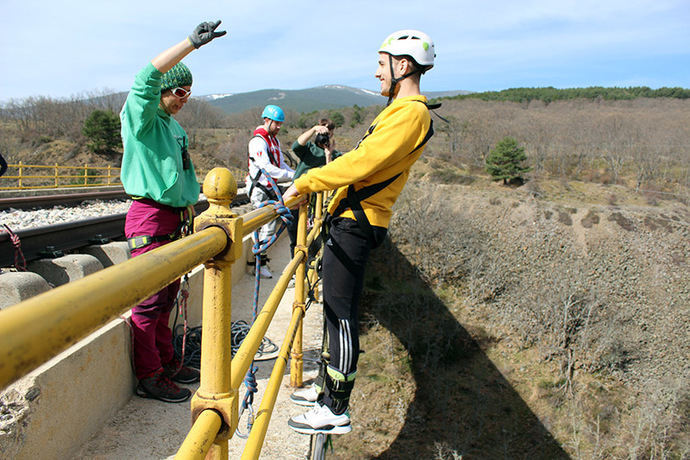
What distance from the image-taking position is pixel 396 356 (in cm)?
656

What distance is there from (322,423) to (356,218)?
3.99 ft

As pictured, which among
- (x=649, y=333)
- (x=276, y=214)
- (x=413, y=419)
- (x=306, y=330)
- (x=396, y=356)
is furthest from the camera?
(x=649, y=333)

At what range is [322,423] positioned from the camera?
2.52m

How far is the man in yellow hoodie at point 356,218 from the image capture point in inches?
95.1

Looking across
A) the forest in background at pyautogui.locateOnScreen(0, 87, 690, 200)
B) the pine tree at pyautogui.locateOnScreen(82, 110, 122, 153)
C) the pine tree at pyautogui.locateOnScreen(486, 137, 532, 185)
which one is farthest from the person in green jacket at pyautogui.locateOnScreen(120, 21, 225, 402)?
the pine tree at pyautogui.locateOnScreen(82, 110, 122, 153)

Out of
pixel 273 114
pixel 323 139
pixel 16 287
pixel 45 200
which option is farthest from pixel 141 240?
pixel 45 200

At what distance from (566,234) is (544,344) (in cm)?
634

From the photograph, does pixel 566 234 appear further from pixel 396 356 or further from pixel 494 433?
pixel 396 356

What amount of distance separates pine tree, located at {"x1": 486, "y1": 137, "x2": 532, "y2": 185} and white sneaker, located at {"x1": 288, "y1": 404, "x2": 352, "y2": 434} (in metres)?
25.5

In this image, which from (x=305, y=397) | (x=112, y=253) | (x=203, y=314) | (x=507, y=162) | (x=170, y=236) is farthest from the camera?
(x=507, y=162)

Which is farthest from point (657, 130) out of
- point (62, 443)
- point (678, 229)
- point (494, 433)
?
point (62, 443)

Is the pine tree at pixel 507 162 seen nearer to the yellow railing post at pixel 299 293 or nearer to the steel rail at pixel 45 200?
the steel rail at pixel 45 200

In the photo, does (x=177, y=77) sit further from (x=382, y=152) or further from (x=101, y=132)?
(x=101, y=132)

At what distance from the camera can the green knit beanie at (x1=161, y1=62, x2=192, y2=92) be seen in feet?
8.93
